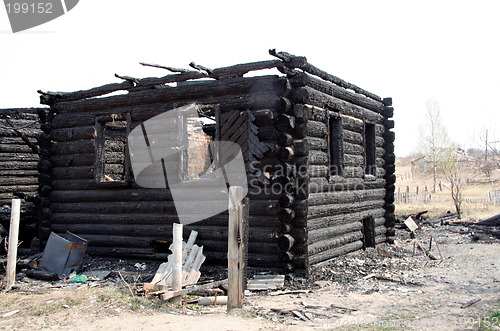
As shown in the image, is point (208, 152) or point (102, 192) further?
point (208, 152)

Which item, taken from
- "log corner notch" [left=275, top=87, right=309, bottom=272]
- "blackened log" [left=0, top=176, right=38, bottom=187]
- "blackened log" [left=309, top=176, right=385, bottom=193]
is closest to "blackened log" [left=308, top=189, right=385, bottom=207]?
"blackened log" [left=309, top=176, right=385, bottom=193]

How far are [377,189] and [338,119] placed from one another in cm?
345

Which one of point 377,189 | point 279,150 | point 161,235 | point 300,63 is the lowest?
point 161,235

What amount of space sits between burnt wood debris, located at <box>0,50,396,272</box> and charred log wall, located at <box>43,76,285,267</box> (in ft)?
0.09

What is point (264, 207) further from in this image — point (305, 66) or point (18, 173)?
point (18, 173)

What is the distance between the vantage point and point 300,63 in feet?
30.3

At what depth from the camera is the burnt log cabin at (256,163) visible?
9188 mm

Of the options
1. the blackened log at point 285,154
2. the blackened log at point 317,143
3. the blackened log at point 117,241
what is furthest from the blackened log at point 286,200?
the blackened log at point 117,241

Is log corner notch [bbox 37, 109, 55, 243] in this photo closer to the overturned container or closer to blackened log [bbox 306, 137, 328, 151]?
the overturned container

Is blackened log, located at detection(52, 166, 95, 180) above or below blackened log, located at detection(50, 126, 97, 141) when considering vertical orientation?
below

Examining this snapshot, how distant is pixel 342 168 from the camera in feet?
36.2

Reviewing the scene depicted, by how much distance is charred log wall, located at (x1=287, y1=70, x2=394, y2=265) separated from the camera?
31.6ft

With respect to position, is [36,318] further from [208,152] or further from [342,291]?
[208,152]

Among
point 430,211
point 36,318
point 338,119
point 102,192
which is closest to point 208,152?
point 102,192
